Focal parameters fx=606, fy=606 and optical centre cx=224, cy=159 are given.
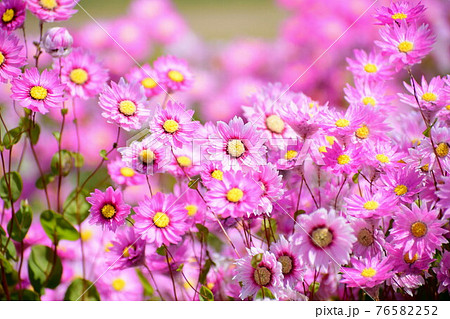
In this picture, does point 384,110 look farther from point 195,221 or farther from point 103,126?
point 103,126

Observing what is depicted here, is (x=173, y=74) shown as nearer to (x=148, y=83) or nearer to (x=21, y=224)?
(x=148, y=83)

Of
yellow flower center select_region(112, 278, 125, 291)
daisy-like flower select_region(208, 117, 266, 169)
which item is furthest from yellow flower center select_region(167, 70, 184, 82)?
yellow flower center select_region(112, 278, 125, 291)

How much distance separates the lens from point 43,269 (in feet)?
1.71

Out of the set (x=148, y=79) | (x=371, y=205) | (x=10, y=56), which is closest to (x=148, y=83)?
(x=148, y=79)

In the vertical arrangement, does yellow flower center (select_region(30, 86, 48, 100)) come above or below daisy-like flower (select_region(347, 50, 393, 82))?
below

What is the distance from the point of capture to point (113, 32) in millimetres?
666

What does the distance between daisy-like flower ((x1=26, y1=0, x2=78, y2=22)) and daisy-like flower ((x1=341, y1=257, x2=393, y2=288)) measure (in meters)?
0.29

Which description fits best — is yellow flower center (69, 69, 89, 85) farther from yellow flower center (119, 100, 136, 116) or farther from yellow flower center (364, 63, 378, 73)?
yellow flower center (364, 63, 378, 73)

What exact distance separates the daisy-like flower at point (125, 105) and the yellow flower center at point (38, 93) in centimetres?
4

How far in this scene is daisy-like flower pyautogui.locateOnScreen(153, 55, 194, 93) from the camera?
513mm

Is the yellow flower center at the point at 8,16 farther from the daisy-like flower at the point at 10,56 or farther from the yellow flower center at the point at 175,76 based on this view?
the yellow flower center at the point at 175,76

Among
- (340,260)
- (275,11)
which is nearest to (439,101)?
(340,260)

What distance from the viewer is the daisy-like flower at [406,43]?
1.47ft

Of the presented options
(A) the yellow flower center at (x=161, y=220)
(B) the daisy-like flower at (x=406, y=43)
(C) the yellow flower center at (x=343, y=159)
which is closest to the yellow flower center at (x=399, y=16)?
(B) the daisy-like flower at (x=406, y=43)
